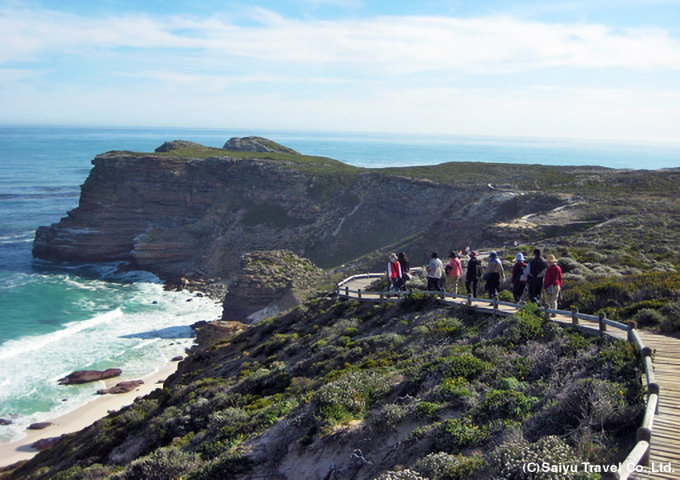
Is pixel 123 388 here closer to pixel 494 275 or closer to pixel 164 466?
pixel 164 466

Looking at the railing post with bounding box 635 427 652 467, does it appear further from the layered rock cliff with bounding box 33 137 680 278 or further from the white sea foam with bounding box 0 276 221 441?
the layered rock cliff with bounding box 33 137 680 278

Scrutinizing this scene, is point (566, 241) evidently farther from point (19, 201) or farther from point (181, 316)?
point (19, 201)

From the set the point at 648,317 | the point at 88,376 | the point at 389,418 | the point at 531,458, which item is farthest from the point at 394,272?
the point at 88,376

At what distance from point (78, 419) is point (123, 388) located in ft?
10.4

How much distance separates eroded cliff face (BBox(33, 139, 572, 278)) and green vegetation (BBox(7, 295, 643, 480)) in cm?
3653

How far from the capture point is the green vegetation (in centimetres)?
632

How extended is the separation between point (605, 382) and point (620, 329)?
2805mm

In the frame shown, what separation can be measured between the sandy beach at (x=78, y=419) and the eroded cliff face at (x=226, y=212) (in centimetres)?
2460

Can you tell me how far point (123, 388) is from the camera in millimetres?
28156

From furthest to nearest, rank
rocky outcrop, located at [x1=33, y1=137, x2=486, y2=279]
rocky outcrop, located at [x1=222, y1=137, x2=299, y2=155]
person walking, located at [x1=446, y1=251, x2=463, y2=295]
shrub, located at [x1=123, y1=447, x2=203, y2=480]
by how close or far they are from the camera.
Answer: rocky outcrop, located at [x1=222, y1=137, x2=299, y2=155] → rocky outcrop, located at [x1=33, y1=137, x2=486, y2=279] → person walking, located at [x1=446, y1=251, x2=463, y2=295] → shrub, located at [x1=123, y1=447, x2=203, y2=480]

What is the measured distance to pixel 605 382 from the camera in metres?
6.75

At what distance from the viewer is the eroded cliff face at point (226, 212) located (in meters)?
54.1

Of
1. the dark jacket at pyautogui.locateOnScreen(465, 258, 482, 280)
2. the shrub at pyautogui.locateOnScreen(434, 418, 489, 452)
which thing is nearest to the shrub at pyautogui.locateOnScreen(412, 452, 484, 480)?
the shrub at pyautogui.locateOnScreen(434, 418, 489, 452)

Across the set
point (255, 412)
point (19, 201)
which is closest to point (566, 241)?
point (255, 412)
